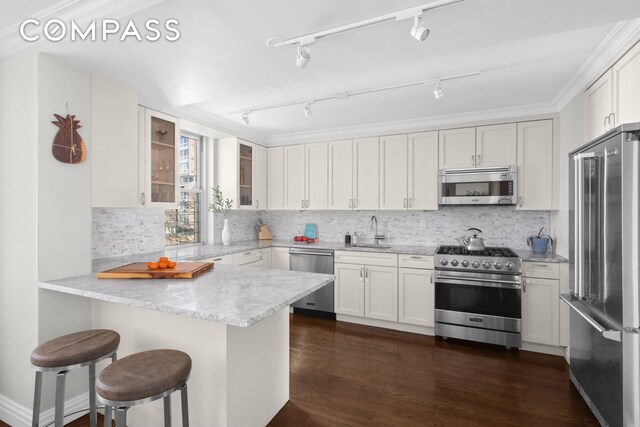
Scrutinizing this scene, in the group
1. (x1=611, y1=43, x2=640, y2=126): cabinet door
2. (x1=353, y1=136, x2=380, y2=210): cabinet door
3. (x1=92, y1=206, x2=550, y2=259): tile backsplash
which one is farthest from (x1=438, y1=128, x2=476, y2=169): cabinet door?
(x1=611, y1=43, x2=640, y2=126): cabinet door

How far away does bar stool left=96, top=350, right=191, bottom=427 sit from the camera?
4.46ft

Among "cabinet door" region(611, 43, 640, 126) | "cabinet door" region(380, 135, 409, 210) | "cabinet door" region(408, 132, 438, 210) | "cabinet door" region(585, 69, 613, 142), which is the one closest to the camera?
"cabinet door" region(611, 43, 640, 126)

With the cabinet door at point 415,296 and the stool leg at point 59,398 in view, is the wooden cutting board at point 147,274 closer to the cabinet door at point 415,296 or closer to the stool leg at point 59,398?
the stool leg at point 59,398

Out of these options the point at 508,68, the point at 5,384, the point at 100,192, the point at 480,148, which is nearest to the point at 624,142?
the point at 508,68

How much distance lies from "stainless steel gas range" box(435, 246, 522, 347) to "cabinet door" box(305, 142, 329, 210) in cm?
183

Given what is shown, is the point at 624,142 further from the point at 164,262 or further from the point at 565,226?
the point at 164,262

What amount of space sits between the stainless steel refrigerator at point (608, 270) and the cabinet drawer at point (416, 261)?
1475mm

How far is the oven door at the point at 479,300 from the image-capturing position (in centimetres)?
333

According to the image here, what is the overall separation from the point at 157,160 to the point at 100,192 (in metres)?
0.78

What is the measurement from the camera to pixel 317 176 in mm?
4754

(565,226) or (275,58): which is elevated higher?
(275,58)

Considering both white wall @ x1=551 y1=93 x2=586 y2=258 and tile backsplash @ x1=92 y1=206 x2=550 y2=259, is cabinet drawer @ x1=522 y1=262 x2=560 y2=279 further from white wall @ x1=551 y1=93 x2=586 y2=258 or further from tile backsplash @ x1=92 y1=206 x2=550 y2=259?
tile backsplash @ x1=92 y1=206 x2=550 y2=259

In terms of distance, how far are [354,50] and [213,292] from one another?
5.51 ft

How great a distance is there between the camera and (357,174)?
177 inches
